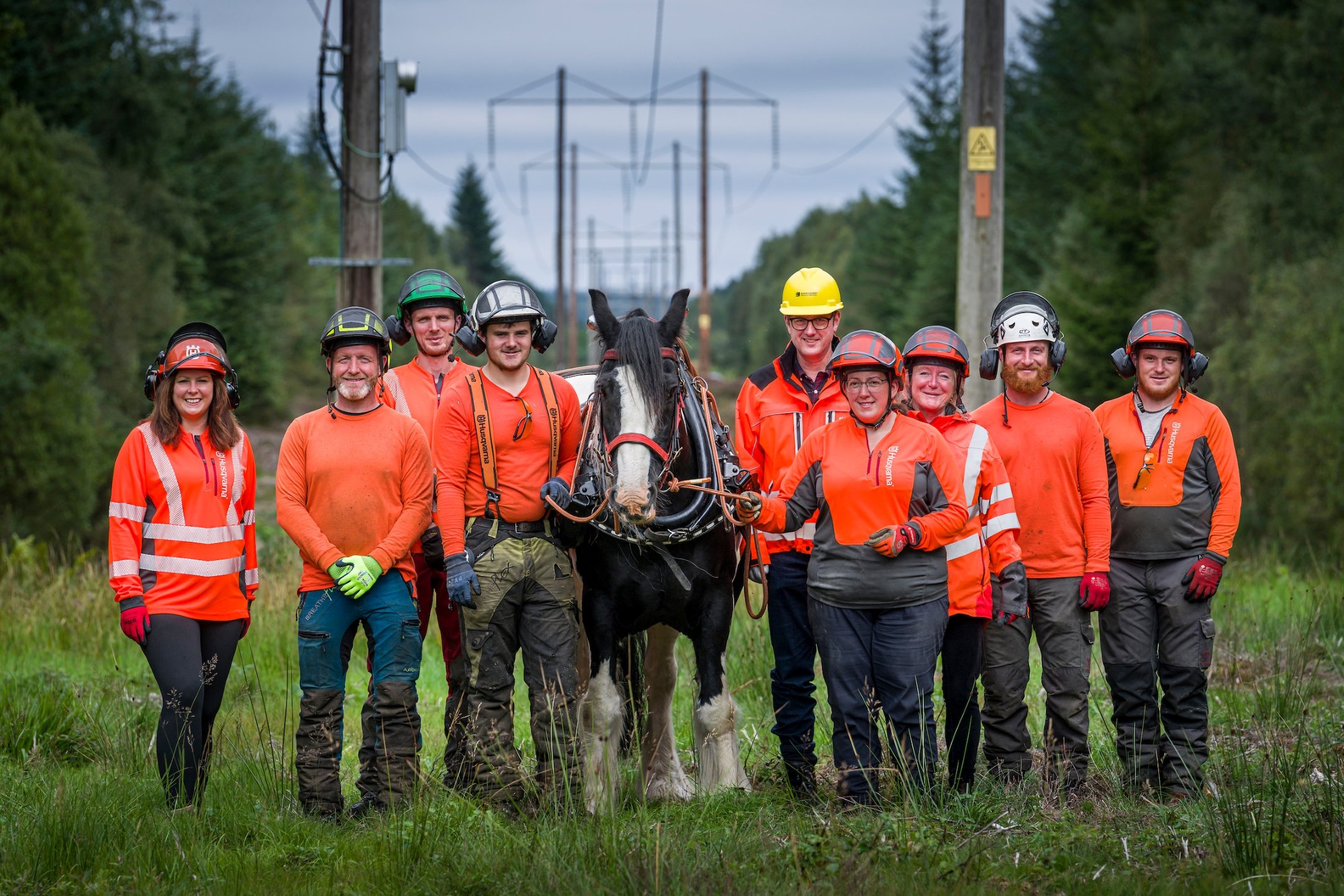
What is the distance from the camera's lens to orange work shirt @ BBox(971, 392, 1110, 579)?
5.05m

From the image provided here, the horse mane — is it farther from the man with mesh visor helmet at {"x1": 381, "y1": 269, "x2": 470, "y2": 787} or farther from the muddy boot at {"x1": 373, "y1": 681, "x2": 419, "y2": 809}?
the muddy boot at {"x1": 373, "y1": 681, "x2": 419, "y2": 809}

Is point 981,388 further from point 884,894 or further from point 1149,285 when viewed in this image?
point 1149,285

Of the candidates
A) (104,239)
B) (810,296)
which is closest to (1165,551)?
(810,296)

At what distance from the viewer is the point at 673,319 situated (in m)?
4.99

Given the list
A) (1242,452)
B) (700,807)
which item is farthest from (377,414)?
(1242,452)

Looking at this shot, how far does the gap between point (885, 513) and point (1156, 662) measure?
1617 mm

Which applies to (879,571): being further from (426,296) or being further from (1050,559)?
(426,296)

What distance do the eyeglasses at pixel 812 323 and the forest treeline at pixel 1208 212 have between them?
7.77 meters

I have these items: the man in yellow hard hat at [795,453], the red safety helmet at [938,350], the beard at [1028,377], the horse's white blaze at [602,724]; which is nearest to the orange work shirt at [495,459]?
the horse's white blaze at [602,724]

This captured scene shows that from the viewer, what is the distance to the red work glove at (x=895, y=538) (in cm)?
445

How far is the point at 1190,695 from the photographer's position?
5141mm

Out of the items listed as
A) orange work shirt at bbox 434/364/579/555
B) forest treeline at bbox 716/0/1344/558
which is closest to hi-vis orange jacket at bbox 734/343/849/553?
orange work shirt at bbox 434/364/579/555

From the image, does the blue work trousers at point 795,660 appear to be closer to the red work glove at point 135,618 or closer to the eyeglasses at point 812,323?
the eyeglasses at point 812,323

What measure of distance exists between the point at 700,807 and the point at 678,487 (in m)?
1.35
